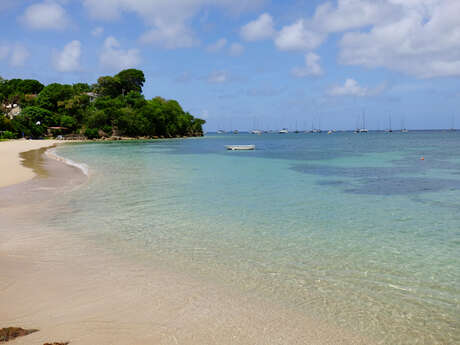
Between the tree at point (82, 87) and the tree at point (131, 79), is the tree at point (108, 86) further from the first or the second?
the tree at point (82, 87)

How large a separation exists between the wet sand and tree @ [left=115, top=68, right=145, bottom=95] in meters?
117

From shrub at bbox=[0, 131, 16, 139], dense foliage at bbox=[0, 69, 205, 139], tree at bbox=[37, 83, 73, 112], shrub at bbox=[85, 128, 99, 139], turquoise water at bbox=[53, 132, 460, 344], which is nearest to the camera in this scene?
turquoise water at bbox=[53, 132, 460, 344]

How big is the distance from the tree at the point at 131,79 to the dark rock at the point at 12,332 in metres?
119

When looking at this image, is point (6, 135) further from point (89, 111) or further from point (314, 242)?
point (314, 242)

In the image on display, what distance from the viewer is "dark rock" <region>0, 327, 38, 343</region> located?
12.4ft

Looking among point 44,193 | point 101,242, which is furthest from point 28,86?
point 101,242

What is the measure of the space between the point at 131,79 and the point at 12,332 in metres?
125

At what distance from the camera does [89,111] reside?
97.4m

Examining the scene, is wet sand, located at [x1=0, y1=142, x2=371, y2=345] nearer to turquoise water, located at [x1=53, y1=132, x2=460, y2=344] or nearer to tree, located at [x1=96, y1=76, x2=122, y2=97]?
turquoise water, located at [x1=53, y1=132, x2=460, y2=344]

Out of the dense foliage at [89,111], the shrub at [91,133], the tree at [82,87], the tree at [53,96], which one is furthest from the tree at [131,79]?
the shrub at [91,133]

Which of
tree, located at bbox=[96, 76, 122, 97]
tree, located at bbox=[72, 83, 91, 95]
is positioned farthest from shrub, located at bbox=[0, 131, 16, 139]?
tree, located at bbox=[96, 76, 122, 97]

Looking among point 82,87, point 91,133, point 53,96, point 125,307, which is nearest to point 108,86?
point 82,87

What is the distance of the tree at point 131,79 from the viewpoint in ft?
386

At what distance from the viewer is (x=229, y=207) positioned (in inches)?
466
